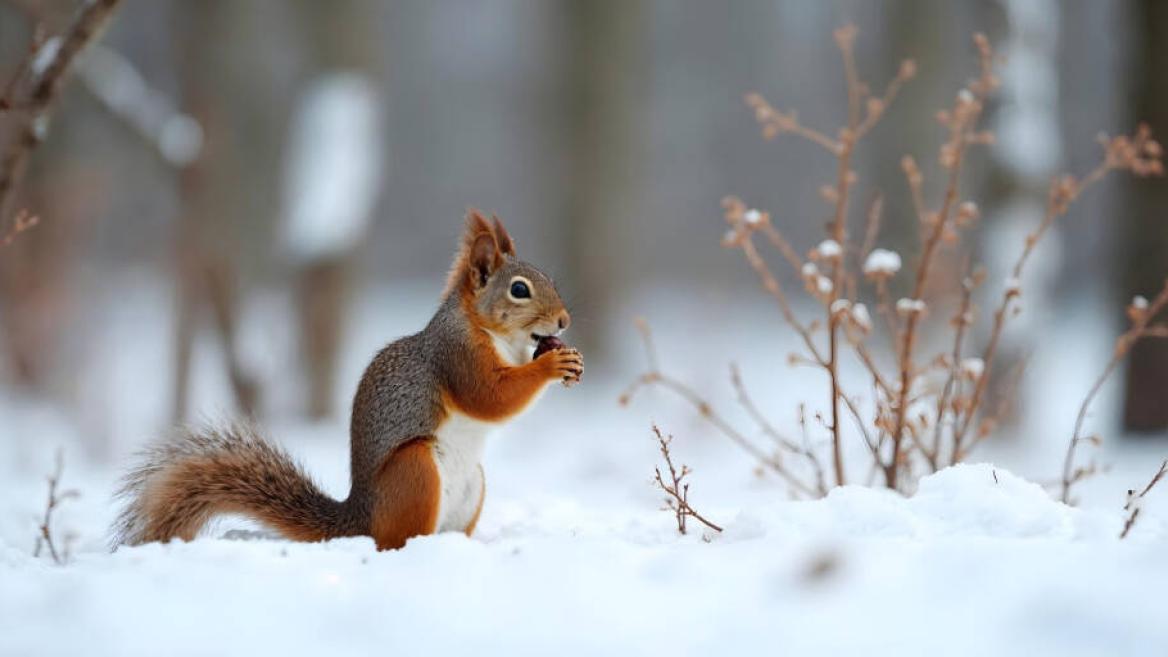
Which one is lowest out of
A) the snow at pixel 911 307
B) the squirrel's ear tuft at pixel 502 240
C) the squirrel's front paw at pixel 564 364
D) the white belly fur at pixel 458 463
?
the white belly fur at pixel 458 463

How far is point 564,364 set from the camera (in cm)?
273

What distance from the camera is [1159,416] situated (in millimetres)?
5836

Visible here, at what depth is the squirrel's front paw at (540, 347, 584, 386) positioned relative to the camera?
8.94 ft

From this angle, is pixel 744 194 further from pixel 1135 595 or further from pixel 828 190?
pixel 1135 595

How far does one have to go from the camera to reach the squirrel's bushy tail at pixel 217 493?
2742 mm

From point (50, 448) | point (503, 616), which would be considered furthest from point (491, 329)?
point (50, 448)

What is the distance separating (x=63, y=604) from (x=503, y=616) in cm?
73


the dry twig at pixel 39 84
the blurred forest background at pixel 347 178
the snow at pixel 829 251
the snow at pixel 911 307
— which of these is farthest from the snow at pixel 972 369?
the dry twig at pixel 39 84

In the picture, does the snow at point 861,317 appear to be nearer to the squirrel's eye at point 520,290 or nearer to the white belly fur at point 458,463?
the squirrel's eye at point 520,290

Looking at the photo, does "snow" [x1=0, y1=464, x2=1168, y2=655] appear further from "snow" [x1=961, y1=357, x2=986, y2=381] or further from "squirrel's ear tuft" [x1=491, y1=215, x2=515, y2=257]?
"squirrel's ear tuft" [x1=491, y1=215, x2=515, y2=257]

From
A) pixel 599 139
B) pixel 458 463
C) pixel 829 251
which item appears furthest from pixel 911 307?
pixel 599 139

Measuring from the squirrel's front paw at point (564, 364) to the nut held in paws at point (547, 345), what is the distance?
8 centimetres

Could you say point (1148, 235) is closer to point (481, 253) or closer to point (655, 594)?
point (481, 253)

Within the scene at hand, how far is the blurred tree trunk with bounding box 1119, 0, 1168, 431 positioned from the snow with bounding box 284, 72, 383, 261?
440 centimetres
